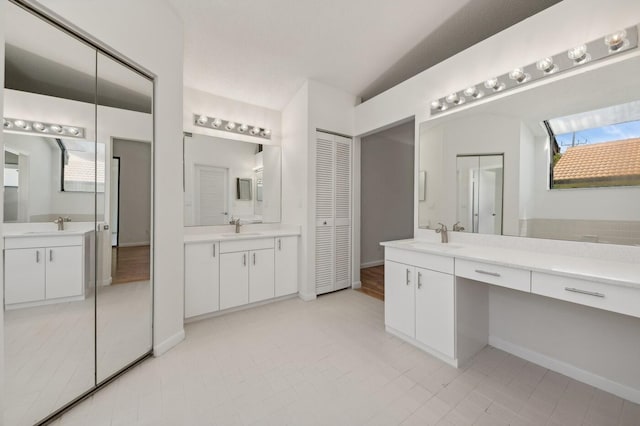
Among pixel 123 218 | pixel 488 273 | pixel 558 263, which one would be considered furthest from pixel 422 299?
pixel 123 218

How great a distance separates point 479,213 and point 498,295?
28.0 inches

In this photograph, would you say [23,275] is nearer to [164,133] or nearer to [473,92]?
[164,133]

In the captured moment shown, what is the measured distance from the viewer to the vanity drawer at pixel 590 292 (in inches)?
45.7

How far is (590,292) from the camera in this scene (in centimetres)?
126

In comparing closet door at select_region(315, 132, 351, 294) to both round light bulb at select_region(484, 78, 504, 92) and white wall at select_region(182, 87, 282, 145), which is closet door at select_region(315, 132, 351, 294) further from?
round light bulb at select_region(484, 78, 504, 92)

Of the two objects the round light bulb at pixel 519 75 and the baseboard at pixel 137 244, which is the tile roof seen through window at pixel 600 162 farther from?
the baseboard at pixel 137 244

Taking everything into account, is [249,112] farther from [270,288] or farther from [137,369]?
[137,369]

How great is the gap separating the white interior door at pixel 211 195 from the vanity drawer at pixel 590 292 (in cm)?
312

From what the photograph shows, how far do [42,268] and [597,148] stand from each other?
346 cm

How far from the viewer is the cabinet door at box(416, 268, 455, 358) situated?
1862mm

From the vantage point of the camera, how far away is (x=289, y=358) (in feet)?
6.44

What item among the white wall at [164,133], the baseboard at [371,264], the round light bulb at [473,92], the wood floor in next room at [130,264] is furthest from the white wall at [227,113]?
the baseboard at [371,264]

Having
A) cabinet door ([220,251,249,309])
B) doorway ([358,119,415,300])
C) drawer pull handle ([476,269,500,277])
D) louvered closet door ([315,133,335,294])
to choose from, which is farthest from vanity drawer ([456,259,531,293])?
doorway ([358,119,415,300])

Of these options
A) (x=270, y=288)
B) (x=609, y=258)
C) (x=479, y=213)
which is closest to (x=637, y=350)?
(x=609, y=258)
